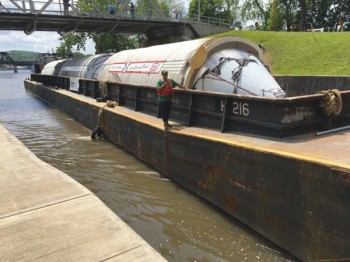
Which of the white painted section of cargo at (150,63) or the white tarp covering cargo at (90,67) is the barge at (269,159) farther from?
the white tarp covering cargo at (90,67)

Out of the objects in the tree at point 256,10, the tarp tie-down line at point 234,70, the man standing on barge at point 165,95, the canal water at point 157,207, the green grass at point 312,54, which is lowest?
the canal water at point 157,207

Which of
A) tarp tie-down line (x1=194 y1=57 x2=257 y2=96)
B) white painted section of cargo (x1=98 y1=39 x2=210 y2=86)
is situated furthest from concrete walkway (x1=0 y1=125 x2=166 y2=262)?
white painted section of cargo (x1=98 y1=39 x2=210 y2=86)

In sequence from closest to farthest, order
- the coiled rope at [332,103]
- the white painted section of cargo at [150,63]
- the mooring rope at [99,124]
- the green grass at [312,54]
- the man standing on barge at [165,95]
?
1. the coiled rope at [332,103]
2. the man standing on barge at [165,95]
3. the white painted section of cargo at [150,63]
4. the mooring rope at [99,124]
5. the green grass at [312,54]

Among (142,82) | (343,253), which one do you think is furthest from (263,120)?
(142,82)

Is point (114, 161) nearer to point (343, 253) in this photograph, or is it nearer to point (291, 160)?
point (291, 160)

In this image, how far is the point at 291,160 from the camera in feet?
17.2

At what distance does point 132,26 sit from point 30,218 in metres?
42.0

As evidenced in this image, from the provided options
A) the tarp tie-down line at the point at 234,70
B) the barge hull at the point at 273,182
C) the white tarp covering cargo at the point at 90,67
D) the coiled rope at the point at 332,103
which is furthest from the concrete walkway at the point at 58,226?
the white tarp covering cargo at the point at 90,67

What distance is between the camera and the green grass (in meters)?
20.7

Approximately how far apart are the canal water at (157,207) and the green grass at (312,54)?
1369 cm

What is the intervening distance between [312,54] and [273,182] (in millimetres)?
21443

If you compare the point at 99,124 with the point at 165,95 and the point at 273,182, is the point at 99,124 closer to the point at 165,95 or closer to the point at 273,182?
the point at 165,95

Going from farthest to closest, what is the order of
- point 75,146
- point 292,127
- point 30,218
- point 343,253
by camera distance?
point 75,146 → point 292,127 → point 30,218 → point 343,253

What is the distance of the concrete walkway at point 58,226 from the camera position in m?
4.18
